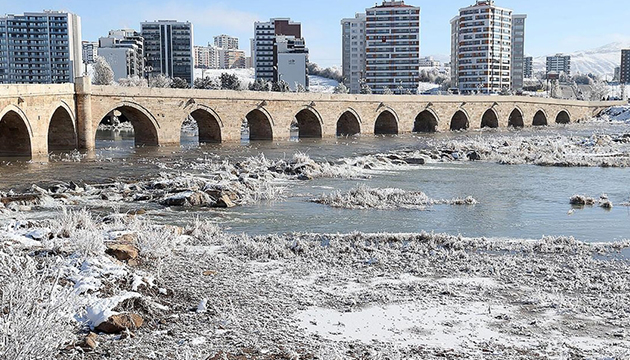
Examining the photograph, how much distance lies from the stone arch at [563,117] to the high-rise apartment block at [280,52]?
3793cm

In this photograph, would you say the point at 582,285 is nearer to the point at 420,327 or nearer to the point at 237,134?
the point at 420,327

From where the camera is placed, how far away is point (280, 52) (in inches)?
3760

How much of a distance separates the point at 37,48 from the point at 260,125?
194 ft

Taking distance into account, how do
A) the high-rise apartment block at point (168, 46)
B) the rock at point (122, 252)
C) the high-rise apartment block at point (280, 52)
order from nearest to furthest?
the rock at point (122, 252), the high-rise apartment block at point (280, 52), the high-rise apartment block at point (168, 46)

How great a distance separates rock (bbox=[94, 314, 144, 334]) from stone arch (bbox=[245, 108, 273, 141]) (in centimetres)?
2901

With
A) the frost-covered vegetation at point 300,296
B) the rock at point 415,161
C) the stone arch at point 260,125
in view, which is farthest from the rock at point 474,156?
the frost-covered vegetation at point 300,296

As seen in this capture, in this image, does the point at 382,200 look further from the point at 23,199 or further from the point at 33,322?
the point at 33,322

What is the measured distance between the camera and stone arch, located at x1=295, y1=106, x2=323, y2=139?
123 feet

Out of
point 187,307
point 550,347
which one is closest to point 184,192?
point 187,307

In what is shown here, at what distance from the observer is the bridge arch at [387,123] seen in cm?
4128

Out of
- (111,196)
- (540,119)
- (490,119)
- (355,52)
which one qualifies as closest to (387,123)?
(490,119)

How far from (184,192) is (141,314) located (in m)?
8.70

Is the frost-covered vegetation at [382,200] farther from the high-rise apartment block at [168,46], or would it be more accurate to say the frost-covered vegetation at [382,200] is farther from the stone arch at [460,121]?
the high-rise apartment block at [168,46]

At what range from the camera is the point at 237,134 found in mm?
33562
